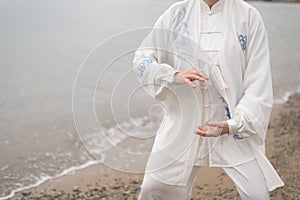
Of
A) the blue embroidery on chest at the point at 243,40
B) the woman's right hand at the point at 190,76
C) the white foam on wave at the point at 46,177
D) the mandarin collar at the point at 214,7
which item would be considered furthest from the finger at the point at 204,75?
the white foam on wave at the point at 46,177

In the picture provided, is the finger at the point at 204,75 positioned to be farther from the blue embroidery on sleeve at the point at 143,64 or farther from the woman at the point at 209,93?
the blue embroidery on sleeve at the point at 143,64

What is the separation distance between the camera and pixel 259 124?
297 cm

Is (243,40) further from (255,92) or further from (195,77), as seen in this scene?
(195,77)

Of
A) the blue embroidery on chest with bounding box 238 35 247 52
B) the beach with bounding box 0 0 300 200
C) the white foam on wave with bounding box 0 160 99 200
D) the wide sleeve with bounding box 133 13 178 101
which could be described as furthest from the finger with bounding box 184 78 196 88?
the white foam on wave with bounding box 0 160 99 200

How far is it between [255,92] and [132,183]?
7.07ft

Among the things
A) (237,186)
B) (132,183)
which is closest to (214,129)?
(237,186)

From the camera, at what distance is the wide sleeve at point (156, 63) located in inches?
117

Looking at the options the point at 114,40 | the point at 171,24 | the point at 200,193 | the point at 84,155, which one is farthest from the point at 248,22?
the point at 84,155

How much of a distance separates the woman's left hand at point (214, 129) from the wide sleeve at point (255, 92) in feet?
0.11

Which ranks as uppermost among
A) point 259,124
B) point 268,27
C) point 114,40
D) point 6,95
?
point 114,40

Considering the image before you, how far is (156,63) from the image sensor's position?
9.99 feet

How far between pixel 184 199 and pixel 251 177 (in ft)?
1.41

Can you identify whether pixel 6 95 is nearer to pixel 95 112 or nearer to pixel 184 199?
pixel 95 112

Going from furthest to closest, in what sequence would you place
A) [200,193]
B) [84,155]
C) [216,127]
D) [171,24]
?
[84,155]
[200,193]
[171,24]
[216,127]
